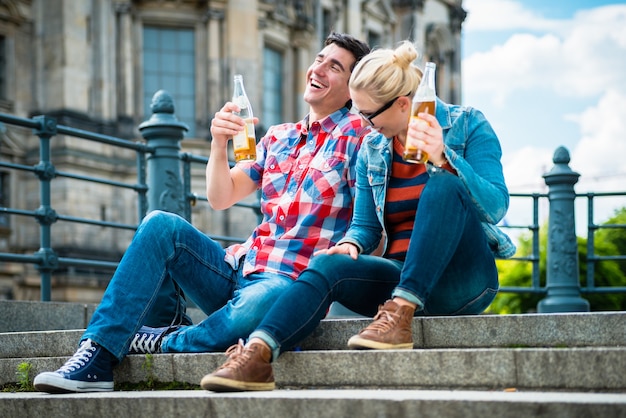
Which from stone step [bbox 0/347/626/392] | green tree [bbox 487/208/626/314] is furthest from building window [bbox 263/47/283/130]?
stone step [bbox 0/347/626/392]

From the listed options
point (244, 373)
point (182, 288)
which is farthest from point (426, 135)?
point (182, 288)

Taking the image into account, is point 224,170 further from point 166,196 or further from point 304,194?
point 166,196

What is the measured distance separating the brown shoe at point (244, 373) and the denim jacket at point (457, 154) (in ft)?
2.36

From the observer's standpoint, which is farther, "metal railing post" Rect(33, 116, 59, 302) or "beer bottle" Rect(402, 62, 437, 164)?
"metal railing post" Rect(33, 116, 59, 302)

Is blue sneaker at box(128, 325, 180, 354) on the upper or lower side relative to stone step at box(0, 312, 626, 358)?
lower

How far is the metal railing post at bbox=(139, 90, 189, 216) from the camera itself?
8547 mm

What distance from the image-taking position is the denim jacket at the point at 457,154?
443cm

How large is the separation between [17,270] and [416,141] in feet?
57.1

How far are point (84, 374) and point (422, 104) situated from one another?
1801 millimetres

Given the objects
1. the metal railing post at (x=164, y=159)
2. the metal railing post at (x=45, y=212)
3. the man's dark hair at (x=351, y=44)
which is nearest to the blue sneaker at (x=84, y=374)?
the man's dark hair at (x=351, y=44)

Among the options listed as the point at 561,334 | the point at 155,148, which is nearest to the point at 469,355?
the point at 561,334

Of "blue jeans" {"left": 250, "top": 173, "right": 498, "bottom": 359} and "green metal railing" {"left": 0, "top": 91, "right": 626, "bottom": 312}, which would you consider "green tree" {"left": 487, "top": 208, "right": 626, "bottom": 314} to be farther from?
"blue jeans" {"left": 250, "top": 173, "right": 498, "bottom": 359}

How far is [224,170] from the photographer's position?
496 cm

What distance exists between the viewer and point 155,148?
28.3 feet
